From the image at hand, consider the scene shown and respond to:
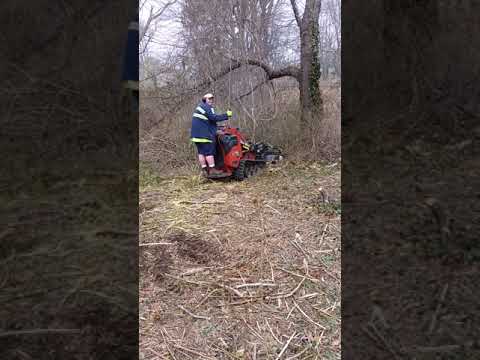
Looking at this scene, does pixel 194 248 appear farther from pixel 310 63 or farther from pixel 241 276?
pixel 310 63

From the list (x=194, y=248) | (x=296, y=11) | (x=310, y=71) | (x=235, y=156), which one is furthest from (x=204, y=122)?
(x=296, y=11)

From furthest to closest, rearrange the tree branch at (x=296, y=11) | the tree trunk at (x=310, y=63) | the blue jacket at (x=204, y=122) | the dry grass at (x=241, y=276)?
the tree branch at (x=296, y=11) < the tree trunk at (x=310, y=63) < the blue jacket at (x=204, y=122) < the dry grass at (x=241, y=276)

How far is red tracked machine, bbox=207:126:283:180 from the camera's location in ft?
18.3

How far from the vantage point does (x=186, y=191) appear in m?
5.42

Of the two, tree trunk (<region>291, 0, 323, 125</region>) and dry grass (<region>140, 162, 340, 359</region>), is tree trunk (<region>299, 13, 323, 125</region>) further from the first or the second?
dry grass (<region>140, 162, 340, 359</region>)

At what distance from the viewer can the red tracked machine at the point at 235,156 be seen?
18.3ft

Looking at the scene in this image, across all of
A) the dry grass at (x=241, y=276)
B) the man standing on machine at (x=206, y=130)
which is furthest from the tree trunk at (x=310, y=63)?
the dry grass at (x=241, y=276)

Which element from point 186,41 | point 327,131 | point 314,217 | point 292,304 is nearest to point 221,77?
point 186,41

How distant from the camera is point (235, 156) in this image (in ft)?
18.3

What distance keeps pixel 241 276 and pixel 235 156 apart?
2.91 m

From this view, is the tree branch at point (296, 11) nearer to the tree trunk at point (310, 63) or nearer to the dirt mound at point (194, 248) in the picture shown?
the tree trunk at point (310, 63)

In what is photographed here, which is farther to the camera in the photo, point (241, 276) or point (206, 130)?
point (206, 130)

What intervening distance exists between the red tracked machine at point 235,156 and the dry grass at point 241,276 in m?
0.70

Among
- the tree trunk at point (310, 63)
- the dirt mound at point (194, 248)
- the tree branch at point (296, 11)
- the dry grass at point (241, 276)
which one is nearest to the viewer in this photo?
the dry grass at point (241, 276)
